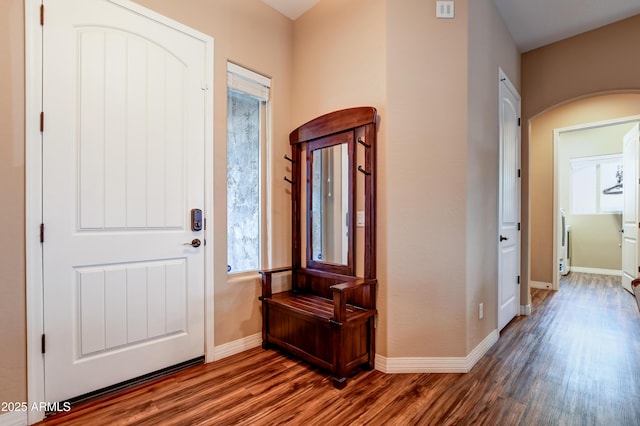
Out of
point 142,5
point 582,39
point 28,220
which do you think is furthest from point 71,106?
point 582,39

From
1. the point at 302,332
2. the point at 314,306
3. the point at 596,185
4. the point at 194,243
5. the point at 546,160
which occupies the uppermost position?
the point at 546,160

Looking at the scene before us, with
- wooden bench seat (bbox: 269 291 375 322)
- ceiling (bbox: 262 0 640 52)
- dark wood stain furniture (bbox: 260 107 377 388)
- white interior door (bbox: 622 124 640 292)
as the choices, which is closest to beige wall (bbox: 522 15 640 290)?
ceiling (bbox: 262 0 640 52)

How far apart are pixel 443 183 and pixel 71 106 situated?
243cm

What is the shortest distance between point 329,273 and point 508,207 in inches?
79.5

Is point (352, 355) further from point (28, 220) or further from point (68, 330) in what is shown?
point (28, 220)

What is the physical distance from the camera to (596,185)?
6.03m

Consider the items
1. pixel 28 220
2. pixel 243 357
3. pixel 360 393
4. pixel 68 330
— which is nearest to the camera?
pixel 28 220

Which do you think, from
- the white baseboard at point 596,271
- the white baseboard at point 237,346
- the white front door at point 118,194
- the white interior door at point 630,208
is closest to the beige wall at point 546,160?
the white interior door at point 630,208

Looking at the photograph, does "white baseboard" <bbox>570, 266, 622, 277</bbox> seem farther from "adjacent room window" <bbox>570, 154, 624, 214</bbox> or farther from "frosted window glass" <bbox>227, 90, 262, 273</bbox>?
"frosted window glass" <bbox>227, 90, 262, 273</bbox>

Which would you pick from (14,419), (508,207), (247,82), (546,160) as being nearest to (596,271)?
(546,160)

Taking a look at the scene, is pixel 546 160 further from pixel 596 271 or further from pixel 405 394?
pixel 405 394

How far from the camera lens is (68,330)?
1778 mm

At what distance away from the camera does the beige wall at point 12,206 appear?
1580 mm

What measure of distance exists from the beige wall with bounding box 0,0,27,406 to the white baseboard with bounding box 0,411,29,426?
0.07 metres
